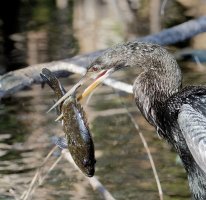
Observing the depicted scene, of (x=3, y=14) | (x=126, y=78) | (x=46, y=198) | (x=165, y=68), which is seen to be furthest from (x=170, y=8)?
(x=165, y=68)

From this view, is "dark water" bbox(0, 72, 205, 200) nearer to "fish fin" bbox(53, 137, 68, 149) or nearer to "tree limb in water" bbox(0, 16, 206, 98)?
"tree limb in water" bbox(0, 16, 206, 98)

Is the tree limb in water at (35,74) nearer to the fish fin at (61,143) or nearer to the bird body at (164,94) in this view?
the bird body at (164,94)

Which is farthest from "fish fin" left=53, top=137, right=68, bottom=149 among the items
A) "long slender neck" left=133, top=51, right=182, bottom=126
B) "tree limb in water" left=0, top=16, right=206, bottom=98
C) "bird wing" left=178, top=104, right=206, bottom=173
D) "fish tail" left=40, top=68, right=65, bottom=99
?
"tree limb in water" left=0, top=16, right=206, bottom=98

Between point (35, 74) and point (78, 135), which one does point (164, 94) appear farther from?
point (35, 74)

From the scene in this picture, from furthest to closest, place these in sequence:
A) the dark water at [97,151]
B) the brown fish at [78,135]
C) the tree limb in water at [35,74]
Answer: the dark water at [97,151], the tree limb in water at [35,74], the brown fish at [78,135]

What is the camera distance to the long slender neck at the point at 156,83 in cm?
580

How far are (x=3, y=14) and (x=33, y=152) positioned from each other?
7896 millimetres

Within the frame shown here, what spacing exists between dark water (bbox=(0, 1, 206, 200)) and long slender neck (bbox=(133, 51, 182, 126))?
159 centimetres

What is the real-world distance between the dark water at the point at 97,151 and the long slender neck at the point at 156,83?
1.59m

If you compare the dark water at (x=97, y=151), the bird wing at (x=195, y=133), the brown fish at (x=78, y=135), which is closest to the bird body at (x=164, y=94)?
the bird wing at (x=195, y=133)

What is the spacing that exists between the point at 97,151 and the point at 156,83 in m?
2.80

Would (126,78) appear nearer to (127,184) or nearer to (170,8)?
(127,184)

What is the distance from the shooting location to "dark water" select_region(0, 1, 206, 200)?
755 centimetres

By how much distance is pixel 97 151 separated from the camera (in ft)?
28.1
